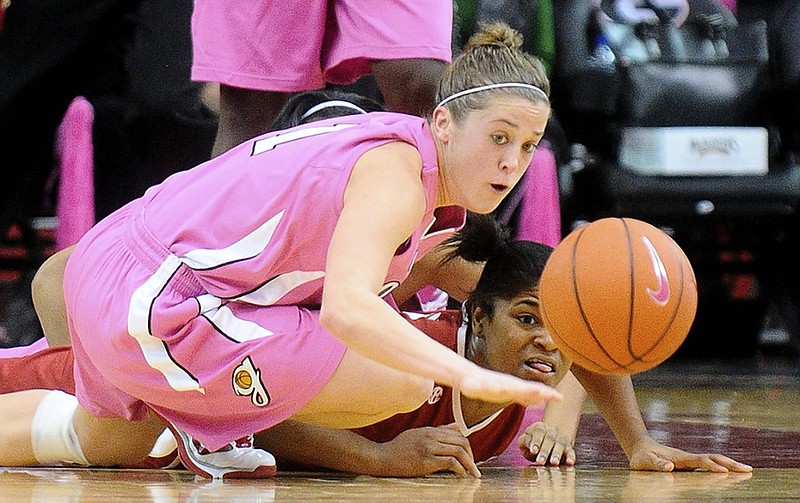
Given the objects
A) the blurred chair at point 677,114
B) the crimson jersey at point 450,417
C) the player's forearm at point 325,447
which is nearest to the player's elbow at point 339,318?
the player's forearm at point 325,447

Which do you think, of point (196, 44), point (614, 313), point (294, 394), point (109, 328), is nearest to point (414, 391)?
point (294, 394)

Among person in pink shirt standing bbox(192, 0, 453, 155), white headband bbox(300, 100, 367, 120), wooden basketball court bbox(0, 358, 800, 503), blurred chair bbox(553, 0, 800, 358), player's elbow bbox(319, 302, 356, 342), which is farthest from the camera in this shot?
blurred chair bbox(553, 0, 800, 358)

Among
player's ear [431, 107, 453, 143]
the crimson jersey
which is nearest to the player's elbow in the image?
player's ear [431, 107, 453, 143]

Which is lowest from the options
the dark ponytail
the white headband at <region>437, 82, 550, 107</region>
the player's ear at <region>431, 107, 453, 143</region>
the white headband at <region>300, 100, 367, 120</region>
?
the dark ponytail

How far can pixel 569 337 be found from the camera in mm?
2105

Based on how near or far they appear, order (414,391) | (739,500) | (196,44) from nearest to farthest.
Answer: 1. (739,500)
2. (414,391)
3. (196,44)

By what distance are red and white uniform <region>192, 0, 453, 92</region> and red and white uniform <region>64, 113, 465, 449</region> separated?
480 millimetres

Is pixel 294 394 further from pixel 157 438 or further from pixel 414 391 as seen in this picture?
pixel 157 438

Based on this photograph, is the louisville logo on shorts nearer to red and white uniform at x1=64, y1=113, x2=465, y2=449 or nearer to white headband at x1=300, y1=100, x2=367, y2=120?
red and white uniform at x1=64, y1=113, x2=465, y2=449

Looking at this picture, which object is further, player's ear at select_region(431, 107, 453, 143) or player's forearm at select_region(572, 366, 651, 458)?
player's forearm at select_region(572, 366, 651, 458)

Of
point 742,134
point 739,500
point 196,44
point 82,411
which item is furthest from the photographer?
point 742,134

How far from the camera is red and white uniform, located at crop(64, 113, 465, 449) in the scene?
215 centimetres

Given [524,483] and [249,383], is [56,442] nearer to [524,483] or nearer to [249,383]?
[249,383]

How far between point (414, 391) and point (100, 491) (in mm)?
533
